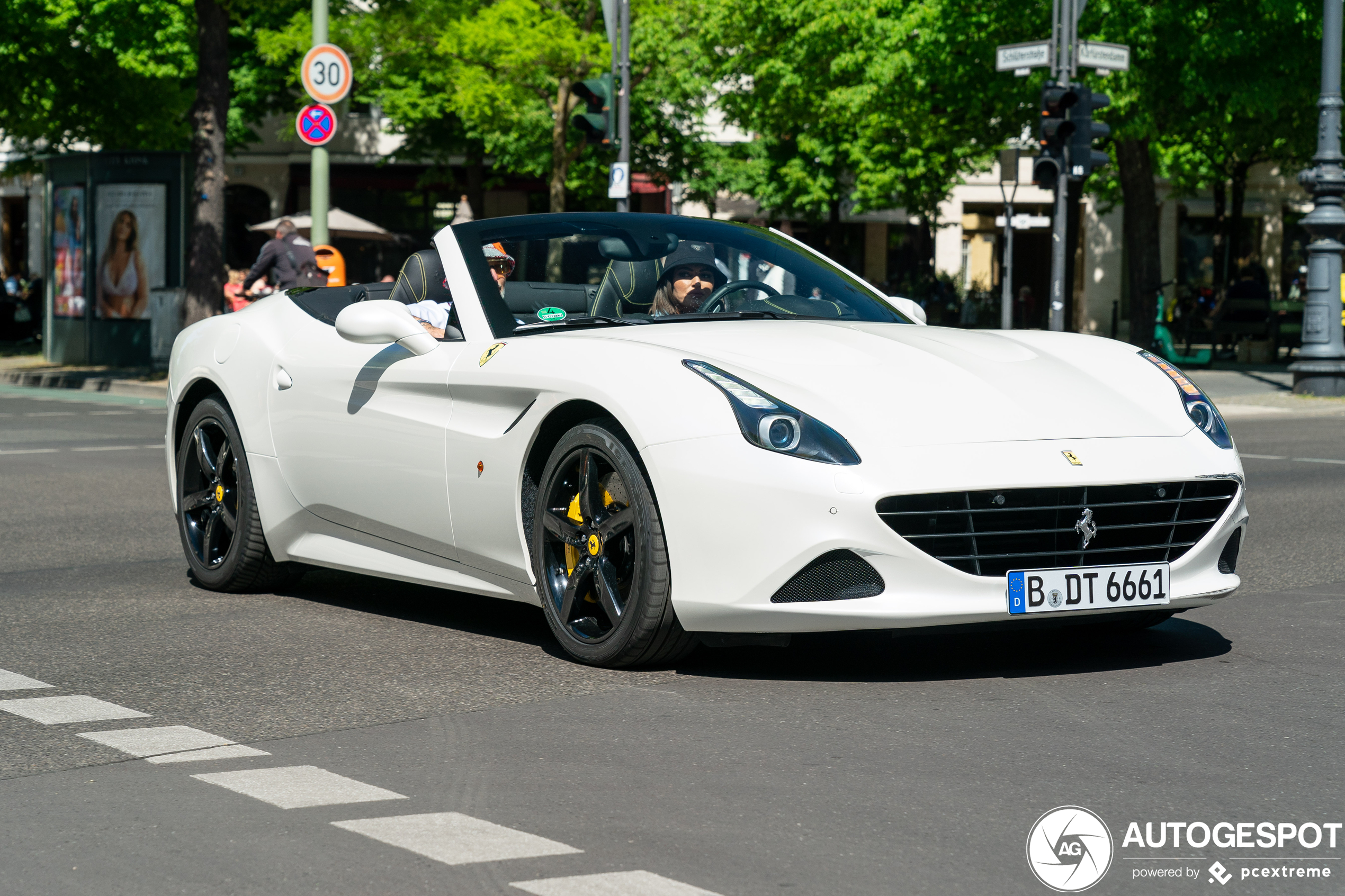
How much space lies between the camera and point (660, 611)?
5230 millimetres

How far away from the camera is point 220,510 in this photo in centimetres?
725

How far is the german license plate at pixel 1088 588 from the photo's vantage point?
5.04m

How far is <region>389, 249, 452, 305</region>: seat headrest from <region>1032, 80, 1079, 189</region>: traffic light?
40.1 feet

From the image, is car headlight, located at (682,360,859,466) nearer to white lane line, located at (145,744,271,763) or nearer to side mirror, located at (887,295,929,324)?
white lane line, located at (145,744,271,763)

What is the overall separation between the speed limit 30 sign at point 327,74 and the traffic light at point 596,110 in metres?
2.96

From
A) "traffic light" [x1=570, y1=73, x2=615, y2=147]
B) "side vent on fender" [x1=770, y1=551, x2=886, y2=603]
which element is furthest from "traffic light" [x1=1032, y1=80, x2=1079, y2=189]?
"side vent on fender" [x1=770, y1=551, x2=886, y2=603]

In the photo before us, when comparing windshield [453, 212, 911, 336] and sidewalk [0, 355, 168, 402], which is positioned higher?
windshield [453, 212, 911, 336]

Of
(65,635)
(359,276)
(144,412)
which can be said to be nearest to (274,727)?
(65,635)

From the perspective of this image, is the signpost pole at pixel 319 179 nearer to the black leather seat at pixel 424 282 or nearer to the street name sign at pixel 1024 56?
the street name sign at pixel 1024 56

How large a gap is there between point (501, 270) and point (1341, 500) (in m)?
6.20

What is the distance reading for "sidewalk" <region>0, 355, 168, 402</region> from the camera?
2278cm

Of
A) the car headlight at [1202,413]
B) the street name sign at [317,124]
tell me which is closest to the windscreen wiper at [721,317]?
the car headlight at [1202,413]

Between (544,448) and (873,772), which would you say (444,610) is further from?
(873,772)

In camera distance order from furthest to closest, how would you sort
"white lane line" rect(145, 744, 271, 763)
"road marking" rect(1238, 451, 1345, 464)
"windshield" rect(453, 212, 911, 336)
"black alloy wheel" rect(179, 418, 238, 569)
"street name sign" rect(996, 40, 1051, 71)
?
"street name sign" rect(996, 40, 1051, 71), "road marking" rect(1238, 451, 1345, 464), "black alloy wheel" rect(179, 418, 238, 569), "windshield" rect(453, 212, 911, 336), "white lane line" rect(145, 744, 271, 763)
